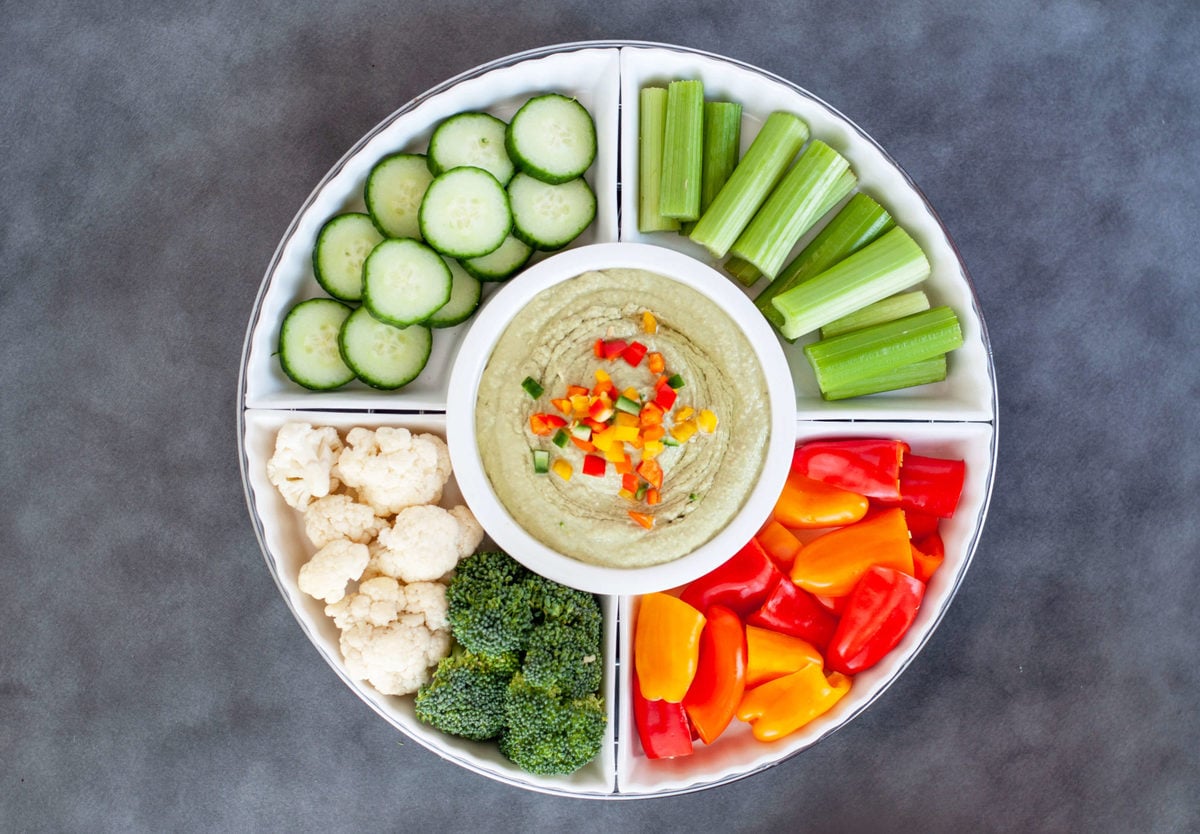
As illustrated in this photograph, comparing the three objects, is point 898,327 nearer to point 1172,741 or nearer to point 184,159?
point 1172,741

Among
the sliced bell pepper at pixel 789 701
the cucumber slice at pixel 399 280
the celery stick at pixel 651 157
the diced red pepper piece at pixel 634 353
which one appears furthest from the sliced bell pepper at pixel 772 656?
the cucumber slice at pixel 399 280

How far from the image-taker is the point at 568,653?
109 inches

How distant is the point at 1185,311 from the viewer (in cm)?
343

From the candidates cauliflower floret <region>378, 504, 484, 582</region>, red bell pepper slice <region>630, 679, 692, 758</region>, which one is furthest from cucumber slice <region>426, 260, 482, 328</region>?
red bell pepper slice <region>630, 679, 692, 758</region>

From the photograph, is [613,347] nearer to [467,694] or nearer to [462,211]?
[462,211]

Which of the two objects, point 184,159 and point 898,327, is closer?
point 898,327

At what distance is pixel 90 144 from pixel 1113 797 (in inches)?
177

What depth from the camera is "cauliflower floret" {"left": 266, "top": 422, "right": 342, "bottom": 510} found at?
9.05 feet

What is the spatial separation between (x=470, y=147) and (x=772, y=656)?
186 centimetres

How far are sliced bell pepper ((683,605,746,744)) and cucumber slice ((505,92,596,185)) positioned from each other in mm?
1476

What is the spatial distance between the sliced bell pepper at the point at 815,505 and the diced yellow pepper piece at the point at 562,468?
728mm

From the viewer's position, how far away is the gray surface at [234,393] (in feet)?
10.9

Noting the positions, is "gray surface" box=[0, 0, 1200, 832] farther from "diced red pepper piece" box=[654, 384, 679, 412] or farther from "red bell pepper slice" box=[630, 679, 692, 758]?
"diced red pepper piece" box=[654, 384, 679, 412]

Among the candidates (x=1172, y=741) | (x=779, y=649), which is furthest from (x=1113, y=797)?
(x=779, y=649)
